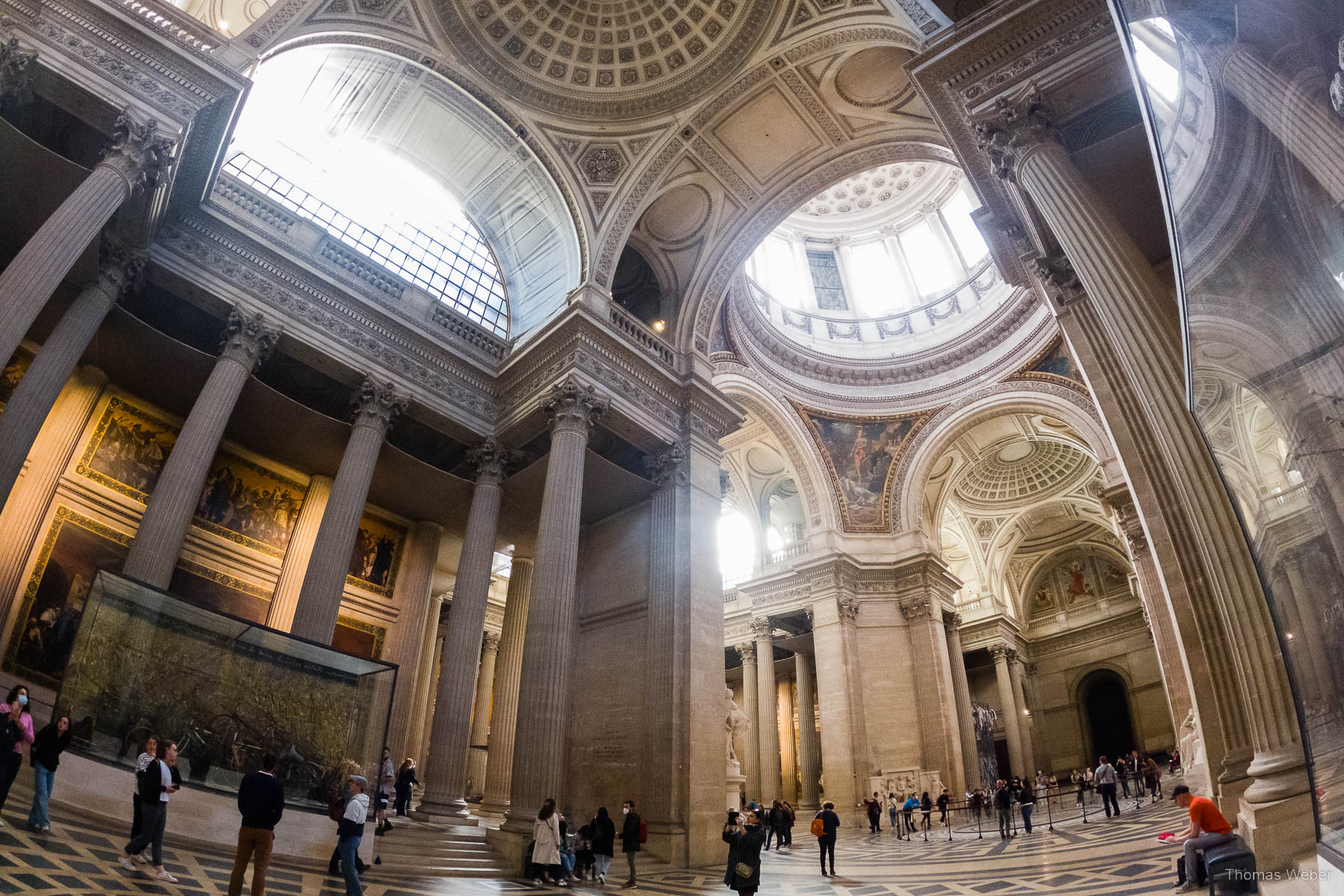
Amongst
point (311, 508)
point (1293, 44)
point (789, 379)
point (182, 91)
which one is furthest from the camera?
point (789, 379)

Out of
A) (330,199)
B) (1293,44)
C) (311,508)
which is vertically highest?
(330,199)

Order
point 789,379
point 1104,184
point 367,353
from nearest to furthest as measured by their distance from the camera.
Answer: point 1104,184 < point 367,353 < point 789,379

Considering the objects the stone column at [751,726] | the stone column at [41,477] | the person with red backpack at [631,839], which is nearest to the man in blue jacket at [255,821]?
the person with red backpack at [631,839]

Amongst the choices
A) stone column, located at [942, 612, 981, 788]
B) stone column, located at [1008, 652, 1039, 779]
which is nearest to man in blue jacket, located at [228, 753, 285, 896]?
stone column, located at [942, 612, 981, 788]

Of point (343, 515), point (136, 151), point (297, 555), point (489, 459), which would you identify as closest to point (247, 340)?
point (136, 151)

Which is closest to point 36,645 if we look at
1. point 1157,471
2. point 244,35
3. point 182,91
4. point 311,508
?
point 311,508

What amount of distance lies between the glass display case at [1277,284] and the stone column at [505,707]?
10406mm

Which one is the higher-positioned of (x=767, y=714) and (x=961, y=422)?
(x=961, y=422)

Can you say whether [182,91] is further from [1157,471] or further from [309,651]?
[1157,471]

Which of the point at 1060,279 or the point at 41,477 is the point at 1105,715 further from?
the point at 41,477

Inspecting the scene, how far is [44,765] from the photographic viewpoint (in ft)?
16.1

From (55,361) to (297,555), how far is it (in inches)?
214

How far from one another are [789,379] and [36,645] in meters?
18.0

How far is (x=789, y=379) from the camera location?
71.2 feet
